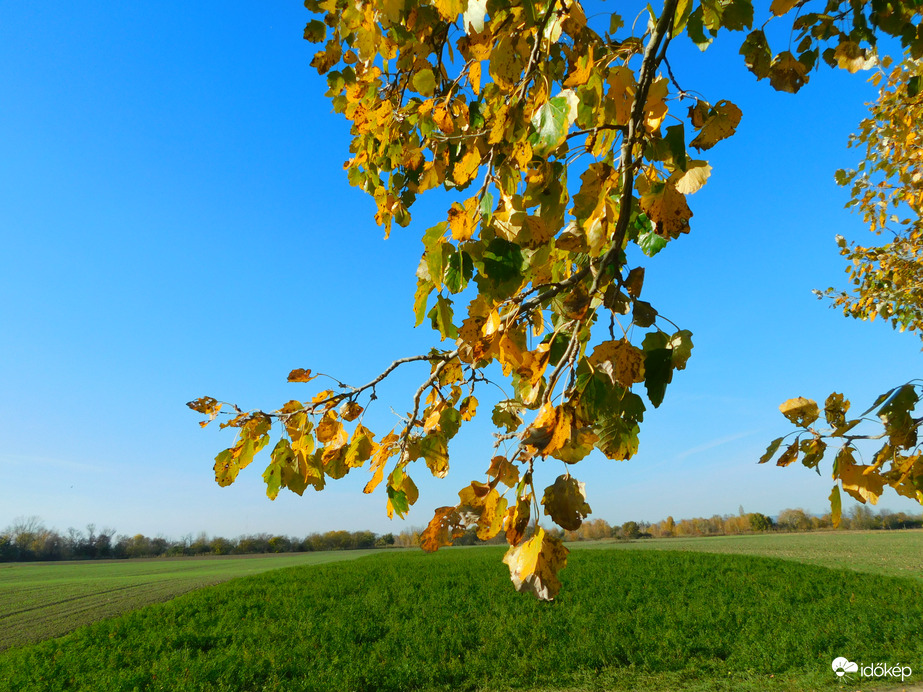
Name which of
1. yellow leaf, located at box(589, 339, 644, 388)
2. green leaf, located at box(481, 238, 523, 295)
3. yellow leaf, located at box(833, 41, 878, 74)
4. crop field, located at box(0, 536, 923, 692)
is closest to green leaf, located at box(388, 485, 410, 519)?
green leaf, located at box(481, 238, 523, 295)

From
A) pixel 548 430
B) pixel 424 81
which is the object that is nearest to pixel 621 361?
pixel 548 430

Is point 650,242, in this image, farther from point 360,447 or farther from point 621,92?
point 360,447

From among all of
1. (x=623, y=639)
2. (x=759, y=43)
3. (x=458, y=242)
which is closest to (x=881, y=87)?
(x=759, y=43)

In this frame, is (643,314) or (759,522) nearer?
(643,314)

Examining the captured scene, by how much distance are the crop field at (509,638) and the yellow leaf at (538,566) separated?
31.8 ft

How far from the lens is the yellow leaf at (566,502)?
1.07 metres

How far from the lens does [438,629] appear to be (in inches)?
474

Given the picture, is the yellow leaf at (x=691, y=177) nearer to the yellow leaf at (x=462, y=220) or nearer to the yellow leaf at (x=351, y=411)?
the yellow leaf at (x=462, y=220)

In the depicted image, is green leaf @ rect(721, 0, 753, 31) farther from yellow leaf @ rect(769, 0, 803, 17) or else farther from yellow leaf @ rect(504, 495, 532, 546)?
yellow leaf @ rect(504, 495, 532, 546)

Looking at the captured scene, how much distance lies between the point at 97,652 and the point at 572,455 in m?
15.3

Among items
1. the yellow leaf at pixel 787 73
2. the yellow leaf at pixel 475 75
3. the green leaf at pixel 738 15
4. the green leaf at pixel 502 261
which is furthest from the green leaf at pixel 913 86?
the green leaf at pixel 502 261

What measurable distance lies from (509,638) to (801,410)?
425 inches

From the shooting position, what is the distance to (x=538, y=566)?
104 cm

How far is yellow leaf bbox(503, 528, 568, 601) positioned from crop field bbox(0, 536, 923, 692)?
968cm
